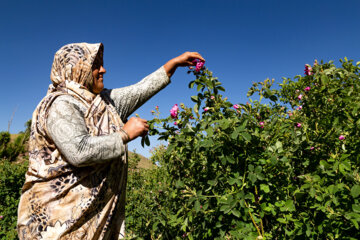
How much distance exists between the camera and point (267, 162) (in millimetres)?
1670

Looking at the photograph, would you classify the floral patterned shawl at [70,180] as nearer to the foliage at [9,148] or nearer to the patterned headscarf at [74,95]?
the patterned headscarf at [74,95]

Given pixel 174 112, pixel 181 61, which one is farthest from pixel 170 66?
pixel 174 112

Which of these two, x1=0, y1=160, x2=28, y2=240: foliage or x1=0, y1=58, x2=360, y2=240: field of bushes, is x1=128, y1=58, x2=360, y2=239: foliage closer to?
x1=0, y1=58, x2=360, y2=240: field of bushes

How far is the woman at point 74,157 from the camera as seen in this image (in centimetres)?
149

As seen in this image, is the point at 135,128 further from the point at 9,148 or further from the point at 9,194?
the point at 9,148

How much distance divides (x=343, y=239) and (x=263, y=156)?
0.62 m

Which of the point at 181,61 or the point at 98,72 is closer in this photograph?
the point at 98,72

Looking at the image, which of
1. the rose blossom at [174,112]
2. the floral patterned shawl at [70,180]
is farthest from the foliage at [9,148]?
the rose blossom at [174,112]

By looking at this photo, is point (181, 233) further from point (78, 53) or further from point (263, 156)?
point (78, 53)

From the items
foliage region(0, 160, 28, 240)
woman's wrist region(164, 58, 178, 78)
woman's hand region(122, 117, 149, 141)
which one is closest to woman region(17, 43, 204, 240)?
woman's hand region(122, 117, 149, 141)

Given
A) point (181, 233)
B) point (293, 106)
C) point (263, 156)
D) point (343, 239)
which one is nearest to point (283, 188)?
point (263, 156)

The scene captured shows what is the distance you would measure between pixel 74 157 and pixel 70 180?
0.20 meters

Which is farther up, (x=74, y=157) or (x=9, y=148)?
(x=9, y=148)

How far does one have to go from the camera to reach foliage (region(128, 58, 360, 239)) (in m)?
1.47
